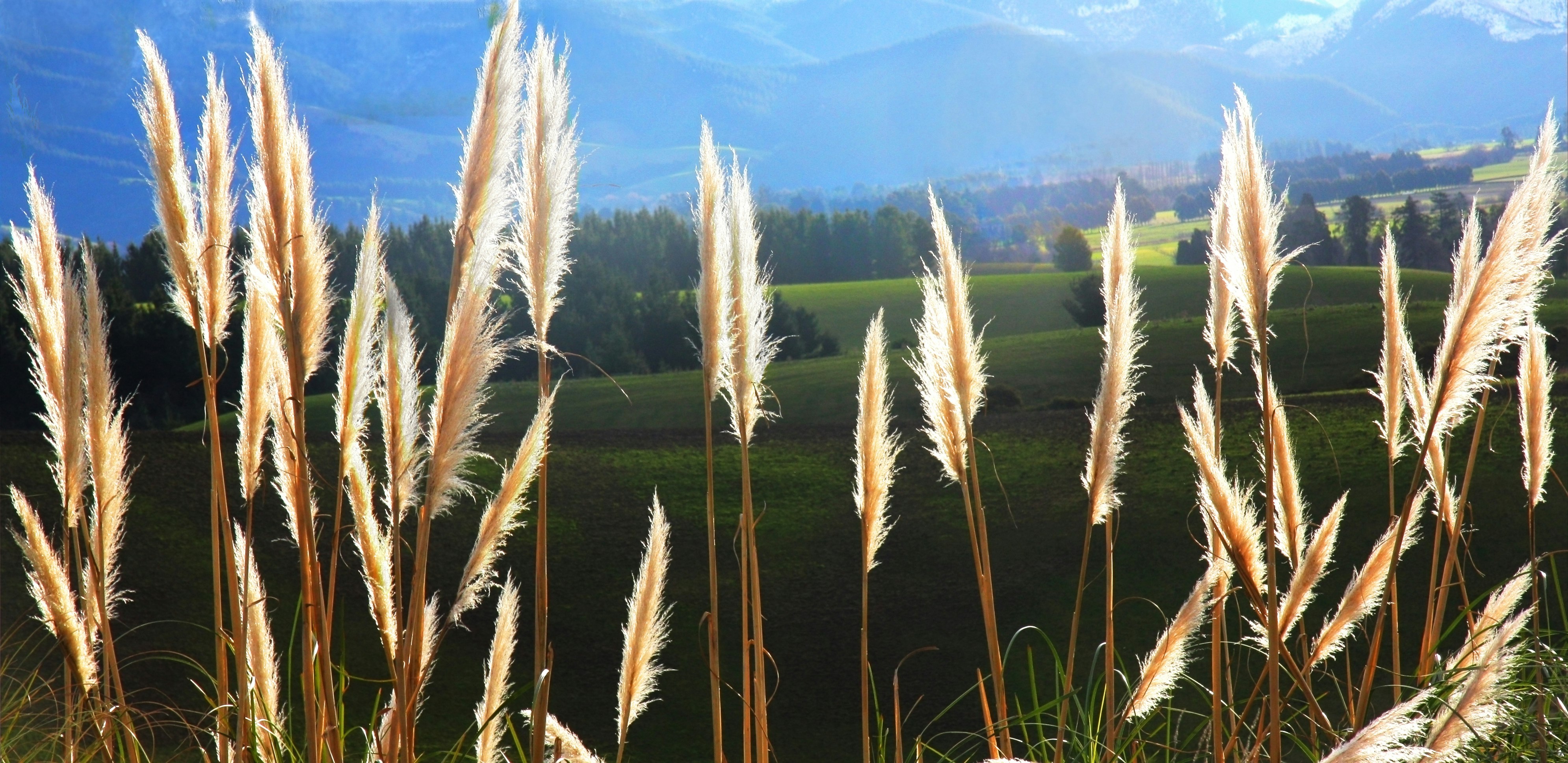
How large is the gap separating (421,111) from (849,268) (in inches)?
134

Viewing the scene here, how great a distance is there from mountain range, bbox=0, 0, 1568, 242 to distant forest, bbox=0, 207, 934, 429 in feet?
1.30

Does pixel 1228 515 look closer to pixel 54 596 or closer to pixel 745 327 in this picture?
pixel 745 327

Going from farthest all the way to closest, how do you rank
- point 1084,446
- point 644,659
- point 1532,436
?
point 1084,446 < point 1532,436 < point 644,659

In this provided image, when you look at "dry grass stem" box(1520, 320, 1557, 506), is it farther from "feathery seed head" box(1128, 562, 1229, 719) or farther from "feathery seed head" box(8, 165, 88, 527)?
"feathery seed head" box(8, 165, 88, 527)

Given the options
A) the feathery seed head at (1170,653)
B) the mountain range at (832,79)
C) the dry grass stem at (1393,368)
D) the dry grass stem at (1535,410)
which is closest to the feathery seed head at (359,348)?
the feathery seed head at (1170,653)

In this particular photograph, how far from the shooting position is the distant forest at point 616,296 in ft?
21.7

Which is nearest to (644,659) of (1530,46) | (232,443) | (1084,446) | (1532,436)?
(1532,436)

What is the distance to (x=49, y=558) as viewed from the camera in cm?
133

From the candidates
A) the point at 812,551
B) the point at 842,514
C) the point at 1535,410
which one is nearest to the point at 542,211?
the point at 1535,410

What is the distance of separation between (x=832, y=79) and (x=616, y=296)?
329 cm

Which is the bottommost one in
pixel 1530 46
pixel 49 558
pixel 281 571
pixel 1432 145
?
pixel 281 571

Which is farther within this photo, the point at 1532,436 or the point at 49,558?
the point at 1532,436

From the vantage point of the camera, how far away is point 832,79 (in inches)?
340

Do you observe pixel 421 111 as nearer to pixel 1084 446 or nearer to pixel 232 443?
pixel 232 443
